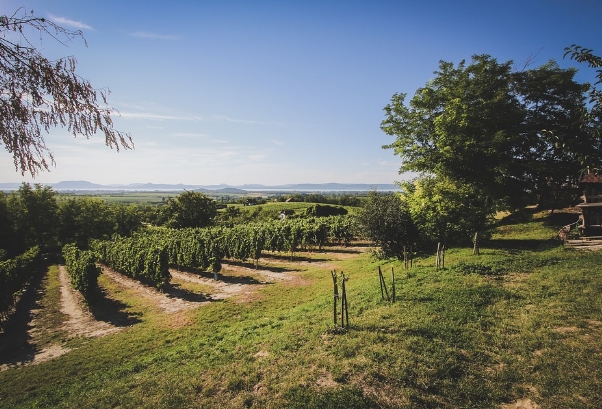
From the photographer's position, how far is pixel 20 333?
17.8m

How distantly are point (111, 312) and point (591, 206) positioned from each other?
37046 mm

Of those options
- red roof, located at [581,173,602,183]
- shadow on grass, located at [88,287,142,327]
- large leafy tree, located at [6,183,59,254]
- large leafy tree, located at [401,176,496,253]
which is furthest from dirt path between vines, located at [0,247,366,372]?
large leafy tree, located at [6,183,59,254]

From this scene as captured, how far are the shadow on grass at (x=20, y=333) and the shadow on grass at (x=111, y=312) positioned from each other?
3.65 m

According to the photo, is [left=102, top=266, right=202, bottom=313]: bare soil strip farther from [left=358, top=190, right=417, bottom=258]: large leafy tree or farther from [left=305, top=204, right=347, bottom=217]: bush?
[left=305, top=204, right=347, bottom=217]: bush

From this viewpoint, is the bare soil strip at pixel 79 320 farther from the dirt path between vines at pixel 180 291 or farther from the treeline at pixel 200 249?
the treeline at pixel 200 249

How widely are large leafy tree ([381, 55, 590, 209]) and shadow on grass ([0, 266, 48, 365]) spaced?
89.7 feet

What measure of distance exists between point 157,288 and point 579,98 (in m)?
40.0

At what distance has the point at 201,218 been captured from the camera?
7925 cm

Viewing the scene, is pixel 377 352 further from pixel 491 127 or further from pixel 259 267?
pixel 259 267

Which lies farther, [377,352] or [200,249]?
[200,249]

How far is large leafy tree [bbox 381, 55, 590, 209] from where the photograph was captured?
20.0 metres

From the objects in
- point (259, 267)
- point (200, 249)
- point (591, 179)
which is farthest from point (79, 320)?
point (591, 179)

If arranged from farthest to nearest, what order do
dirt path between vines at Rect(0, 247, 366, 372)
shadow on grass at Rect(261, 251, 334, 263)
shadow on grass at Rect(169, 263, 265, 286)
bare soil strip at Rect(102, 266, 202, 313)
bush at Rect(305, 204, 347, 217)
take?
bush at Rect(305, 204, 347, 217) → shadow on grass at Rect(261, 251, 334, 263) → shadow on grass at Rect(169, 263, 265, 286) → bare soil strip at Rect(102, 266, 202, 313) → dirt path between vines at Rect(0, 247, 366, 372)

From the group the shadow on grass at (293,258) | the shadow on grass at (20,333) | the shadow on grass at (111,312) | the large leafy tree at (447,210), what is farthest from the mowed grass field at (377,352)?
the shadow on grass at (293,258)
